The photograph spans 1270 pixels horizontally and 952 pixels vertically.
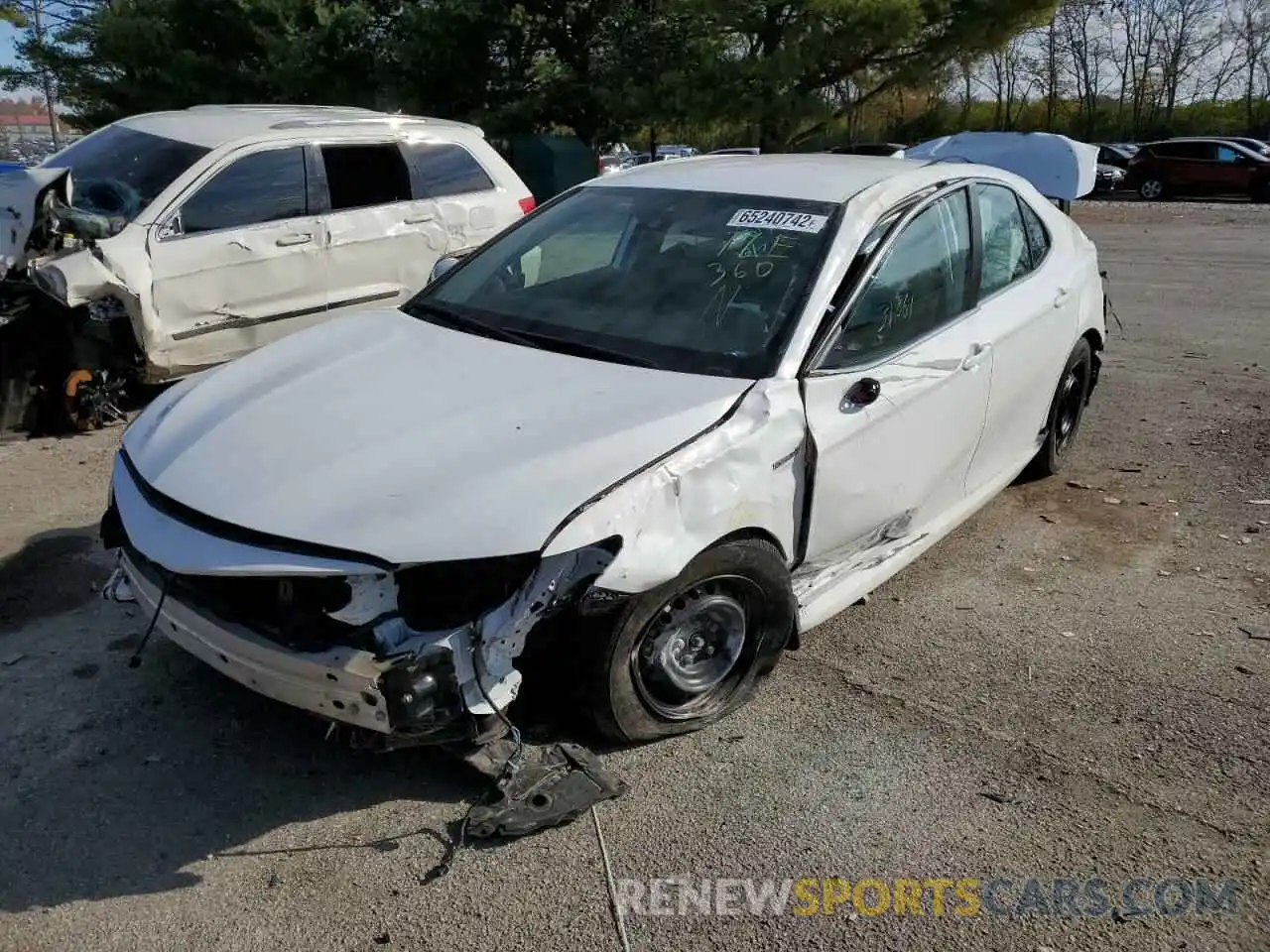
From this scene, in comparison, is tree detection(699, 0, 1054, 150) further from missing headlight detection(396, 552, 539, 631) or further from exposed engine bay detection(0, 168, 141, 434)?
missing headlight detection(396, 552, 539, 631)

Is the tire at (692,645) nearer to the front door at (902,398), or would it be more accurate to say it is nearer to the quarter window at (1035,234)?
the front door at (902,398)

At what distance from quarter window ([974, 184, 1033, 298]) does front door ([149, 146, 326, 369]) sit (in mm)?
4111

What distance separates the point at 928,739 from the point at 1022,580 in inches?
54.6

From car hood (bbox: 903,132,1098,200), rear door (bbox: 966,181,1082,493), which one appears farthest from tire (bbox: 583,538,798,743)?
car hood (bbox: 903,132,1098,200)

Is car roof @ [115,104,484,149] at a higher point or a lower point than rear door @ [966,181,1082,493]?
higher

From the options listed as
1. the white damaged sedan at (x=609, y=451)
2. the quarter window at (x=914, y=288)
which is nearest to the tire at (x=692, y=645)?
the white damaged sedan at (x=609, y=451)

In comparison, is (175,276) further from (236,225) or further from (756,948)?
(756,948)

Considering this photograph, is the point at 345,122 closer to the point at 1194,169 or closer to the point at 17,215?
the point at 17,215

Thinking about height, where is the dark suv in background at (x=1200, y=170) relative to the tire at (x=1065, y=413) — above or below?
below

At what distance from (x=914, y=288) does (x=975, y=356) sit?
412mm

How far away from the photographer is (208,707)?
347 centimetres

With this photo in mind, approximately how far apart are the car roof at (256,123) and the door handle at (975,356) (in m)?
4.61

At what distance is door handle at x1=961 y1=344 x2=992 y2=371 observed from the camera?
4.04m

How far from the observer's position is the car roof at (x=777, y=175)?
401cm
